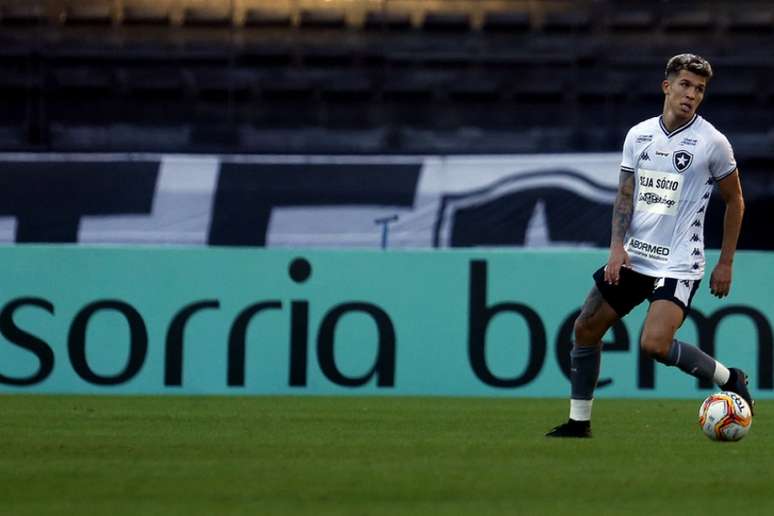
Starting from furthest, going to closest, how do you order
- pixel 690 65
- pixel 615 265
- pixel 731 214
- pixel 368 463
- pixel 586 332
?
1. pixel 586 332
2. pixel 731 214
3. pixel 615 265
4. pixel 690 65
5. pixel 368 463

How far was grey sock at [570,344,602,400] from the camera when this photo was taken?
763 cm

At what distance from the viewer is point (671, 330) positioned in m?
7.30

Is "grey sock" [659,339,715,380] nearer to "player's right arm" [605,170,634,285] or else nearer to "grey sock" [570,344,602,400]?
"grey sock" [570,344,602,400]

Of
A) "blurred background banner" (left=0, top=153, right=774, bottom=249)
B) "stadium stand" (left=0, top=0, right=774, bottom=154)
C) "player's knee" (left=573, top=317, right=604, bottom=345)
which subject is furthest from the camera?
"stadium stand" (left=0, top=0, right=774, bottom=154)

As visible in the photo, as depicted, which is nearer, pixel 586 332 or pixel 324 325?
pixel 586 332

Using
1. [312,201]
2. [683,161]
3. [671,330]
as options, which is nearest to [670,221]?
[683,161]

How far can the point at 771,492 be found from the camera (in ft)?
17.9

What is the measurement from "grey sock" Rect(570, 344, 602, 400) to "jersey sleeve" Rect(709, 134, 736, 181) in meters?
1.04

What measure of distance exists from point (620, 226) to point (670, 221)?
236mm

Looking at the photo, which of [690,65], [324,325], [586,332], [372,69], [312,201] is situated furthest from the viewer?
[372,69]

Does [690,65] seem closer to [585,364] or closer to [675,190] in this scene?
[675,190]

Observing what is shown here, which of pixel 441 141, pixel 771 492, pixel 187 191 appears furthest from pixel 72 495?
pixel 441 141

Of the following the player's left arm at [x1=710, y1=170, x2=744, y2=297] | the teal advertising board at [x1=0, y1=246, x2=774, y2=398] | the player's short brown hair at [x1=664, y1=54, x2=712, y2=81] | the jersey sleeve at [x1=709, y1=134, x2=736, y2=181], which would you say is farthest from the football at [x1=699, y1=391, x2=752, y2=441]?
the teal advertising board at [x1=0, y1=246, x2=774, y2=398]

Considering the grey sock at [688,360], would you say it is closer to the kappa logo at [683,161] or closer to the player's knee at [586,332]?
the player's knee at [586,332]
